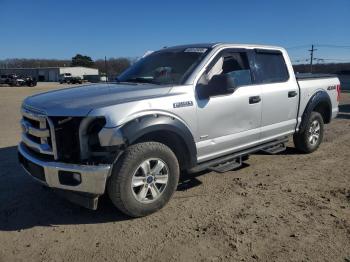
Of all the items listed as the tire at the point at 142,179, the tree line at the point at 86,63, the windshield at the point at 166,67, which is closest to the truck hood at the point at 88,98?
the windshield at the point at 166,67

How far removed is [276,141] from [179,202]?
2.23 m

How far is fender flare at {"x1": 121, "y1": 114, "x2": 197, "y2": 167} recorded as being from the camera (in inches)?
145

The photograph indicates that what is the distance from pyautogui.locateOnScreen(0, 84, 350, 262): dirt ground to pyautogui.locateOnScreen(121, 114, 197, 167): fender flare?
2.27ft

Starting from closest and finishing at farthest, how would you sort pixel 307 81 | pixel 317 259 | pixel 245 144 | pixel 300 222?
pixel 317 259 < pixel 300 222 < pixel 245 144 < pixel 307 81

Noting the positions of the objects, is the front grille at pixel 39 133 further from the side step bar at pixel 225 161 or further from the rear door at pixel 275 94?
the rear door at pixel 275 94

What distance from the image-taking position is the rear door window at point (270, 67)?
17.9 feet

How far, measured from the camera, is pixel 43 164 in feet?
12.1

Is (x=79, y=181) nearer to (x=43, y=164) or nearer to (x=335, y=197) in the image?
(x=43, y=164)

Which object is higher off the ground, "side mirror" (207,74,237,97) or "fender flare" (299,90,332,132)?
"side mirror" (207,74,237,97)

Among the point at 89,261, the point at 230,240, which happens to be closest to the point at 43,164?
the point at 89,261

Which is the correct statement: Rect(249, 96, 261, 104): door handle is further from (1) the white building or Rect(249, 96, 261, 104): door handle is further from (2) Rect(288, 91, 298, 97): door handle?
(1) the white building

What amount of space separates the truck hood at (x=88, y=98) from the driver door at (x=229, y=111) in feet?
2.07

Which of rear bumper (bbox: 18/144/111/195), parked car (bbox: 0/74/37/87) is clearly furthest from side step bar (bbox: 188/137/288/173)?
parked car (bbox: 0/74/37/87)

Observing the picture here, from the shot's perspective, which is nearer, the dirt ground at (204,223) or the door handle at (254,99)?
the dirt ground at (204,223)
